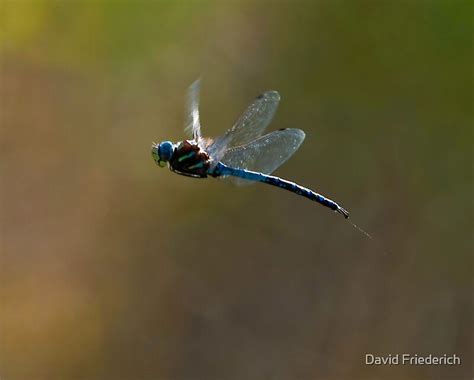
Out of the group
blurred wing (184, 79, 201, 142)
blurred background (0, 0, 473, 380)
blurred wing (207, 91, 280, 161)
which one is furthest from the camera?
blurred background (0, 0, 473, 380)

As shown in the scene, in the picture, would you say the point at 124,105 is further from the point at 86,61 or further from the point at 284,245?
the point at 284,245

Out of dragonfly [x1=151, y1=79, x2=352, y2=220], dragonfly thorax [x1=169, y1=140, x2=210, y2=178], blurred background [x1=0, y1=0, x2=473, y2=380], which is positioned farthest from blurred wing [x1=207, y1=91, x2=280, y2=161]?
blurred background [x1=0, y1=0, x2=473, y2=380]

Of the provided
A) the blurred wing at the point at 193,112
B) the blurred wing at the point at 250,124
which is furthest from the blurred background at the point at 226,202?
the blurred wing at the point at 193,112

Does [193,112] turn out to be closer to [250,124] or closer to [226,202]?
[250,124]

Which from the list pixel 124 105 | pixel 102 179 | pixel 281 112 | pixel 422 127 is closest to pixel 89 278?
pixel 102 179

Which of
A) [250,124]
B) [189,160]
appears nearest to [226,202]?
[250,124]

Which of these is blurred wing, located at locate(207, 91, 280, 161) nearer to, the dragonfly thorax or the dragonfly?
the dragonfly
